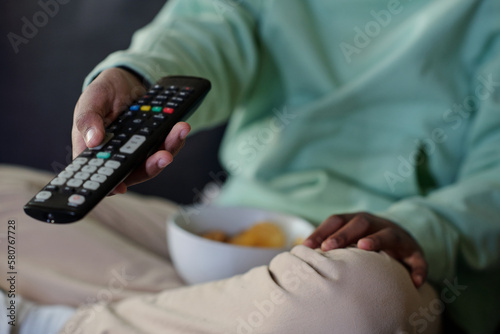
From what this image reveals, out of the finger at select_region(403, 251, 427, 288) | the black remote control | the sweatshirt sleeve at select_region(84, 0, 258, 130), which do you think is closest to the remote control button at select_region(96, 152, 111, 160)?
the black remote control

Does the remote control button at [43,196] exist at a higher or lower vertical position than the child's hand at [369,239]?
higher

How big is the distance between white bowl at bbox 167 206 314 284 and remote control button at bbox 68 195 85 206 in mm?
195

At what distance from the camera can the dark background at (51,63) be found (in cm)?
51

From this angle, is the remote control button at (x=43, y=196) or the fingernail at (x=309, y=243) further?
the fingernail at (x=309, y=243)

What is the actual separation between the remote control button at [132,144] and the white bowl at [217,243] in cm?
16

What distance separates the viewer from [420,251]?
1.47ft

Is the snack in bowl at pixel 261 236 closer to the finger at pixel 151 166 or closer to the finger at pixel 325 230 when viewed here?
the finger at pixel 325 230

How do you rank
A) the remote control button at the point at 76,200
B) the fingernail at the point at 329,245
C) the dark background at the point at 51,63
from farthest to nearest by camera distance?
the dark background at the point at 51,63 < the fingernail at the point at 329,245 < the remote control button at the point at 76,200

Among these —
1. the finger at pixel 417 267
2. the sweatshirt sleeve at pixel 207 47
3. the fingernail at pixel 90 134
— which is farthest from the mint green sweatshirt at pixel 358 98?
the fingernail at pixel 90 134

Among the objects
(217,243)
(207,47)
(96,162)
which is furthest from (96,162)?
(207,47)

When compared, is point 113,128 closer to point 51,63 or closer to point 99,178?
point 99,178

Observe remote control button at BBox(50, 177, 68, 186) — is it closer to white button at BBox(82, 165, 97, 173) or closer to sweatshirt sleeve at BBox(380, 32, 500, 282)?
white button at BBox(82, 165, 97, 173)

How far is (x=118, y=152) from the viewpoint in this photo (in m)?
0.32

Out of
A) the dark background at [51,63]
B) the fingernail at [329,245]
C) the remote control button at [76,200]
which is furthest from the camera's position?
the dark background at [51,63]
